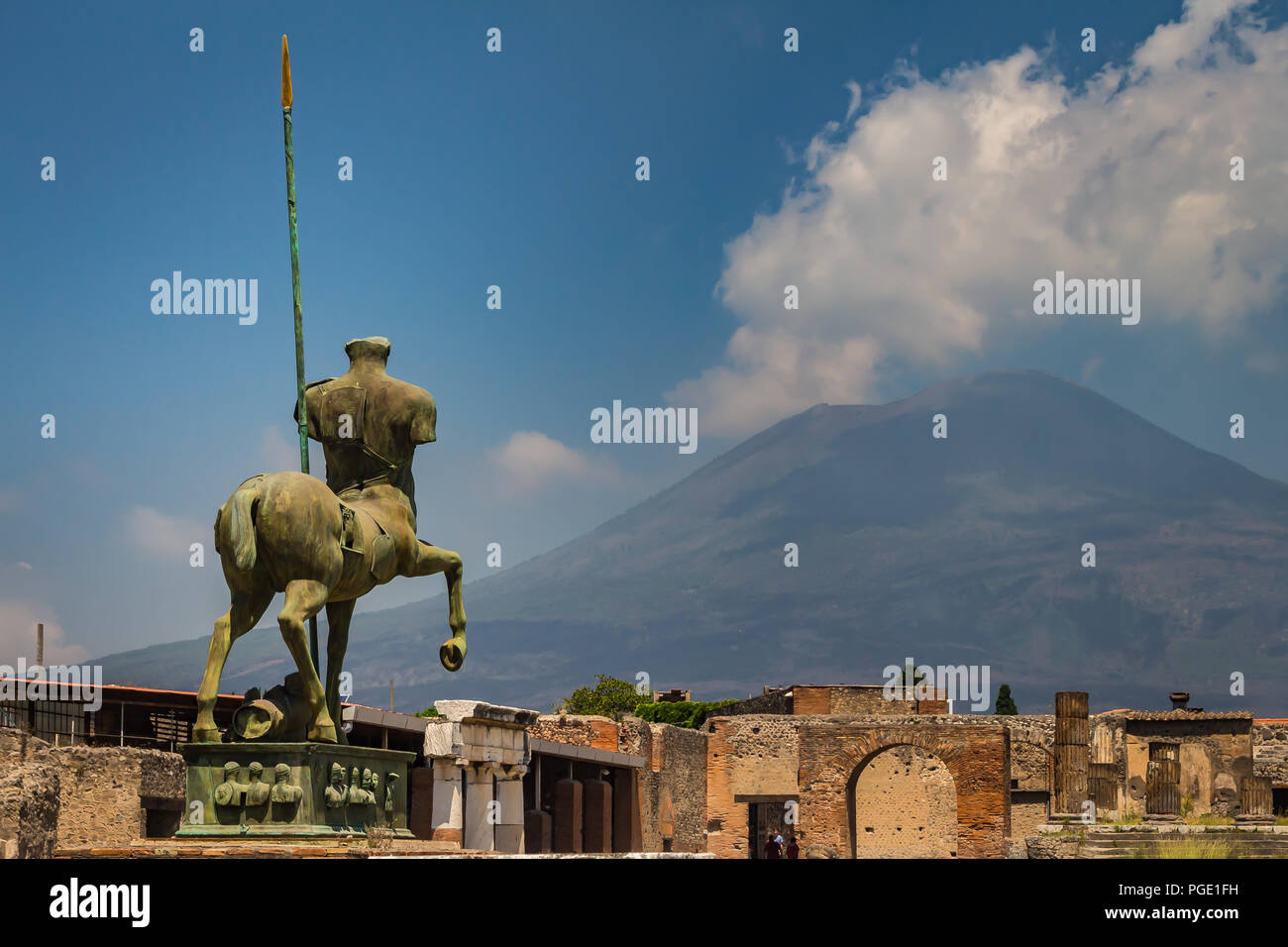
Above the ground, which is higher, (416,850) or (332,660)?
(332,660)

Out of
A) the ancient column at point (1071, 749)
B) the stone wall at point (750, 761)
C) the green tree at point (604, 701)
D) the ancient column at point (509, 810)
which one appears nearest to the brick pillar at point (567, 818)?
the ancient column at point (509, 810)

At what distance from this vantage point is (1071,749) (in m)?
31.7

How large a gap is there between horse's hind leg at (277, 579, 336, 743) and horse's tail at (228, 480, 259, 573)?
32cm

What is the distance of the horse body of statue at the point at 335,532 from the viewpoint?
10.4 meters

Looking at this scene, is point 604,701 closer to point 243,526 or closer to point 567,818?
point 567,818

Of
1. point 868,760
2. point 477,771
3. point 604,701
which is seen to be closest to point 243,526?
point 477,771

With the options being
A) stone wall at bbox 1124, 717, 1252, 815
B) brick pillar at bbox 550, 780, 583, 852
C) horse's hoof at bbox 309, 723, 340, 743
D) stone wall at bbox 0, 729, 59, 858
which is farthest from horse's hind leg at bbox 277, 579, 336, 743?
brick pillar at bbox 550, 780, 583, 852

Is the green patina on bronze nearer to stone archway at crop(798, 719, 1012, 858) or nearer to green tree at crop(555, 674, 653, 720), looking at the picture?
stone archway at crop(798, 719, 1012, 858)

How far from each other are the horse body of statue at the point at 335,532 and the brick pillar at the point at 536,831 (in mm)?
19426

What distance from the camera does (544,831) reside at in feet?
102

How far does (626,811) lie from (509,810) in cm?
1466
